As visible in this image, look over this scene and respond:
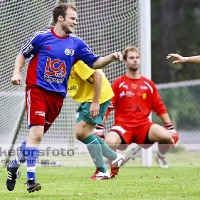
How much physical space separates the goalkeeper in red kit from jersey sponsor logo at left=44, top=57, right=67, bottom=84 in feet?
8.46

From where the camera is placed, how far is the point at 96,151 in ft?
22.9

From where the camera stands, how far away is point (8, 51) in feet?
26.7

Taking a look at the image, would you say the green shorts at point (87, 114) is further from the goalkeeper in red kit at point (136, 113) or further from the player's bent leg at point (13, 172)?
the goalkeeper in red kit at point (136, 113)

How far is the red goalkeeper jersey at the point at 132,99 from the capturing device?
8.54m

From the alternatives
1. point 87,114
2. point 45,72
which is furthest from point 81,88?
point 45,72

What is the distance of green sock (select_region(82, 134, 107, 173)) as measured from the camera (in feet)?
22.8

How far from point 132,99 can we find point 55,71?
2840 millimetres

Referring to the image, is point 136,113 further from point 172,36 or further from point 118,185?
point 172,36

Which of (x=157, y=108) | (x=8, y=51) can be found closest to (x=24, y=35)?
(x=8, y=51)

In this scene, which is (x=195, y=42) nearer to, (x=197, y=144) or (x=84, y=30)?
(x=197, y=144)

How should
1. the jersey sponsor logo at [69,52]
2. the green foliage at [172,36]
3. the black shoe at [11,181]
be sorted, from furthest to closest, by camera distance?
the green foliage at [172,36], the jersey sponsor logo at [69,52], the black shoe at [11,181]

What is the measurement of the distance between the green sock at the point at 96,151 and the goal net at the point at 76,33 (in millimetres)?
1725

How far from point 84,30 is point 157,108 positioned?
1.40m

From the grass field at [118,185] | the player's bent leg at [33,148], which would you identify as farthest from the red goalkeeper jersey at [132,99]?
the player's bent leg at [33,148]
